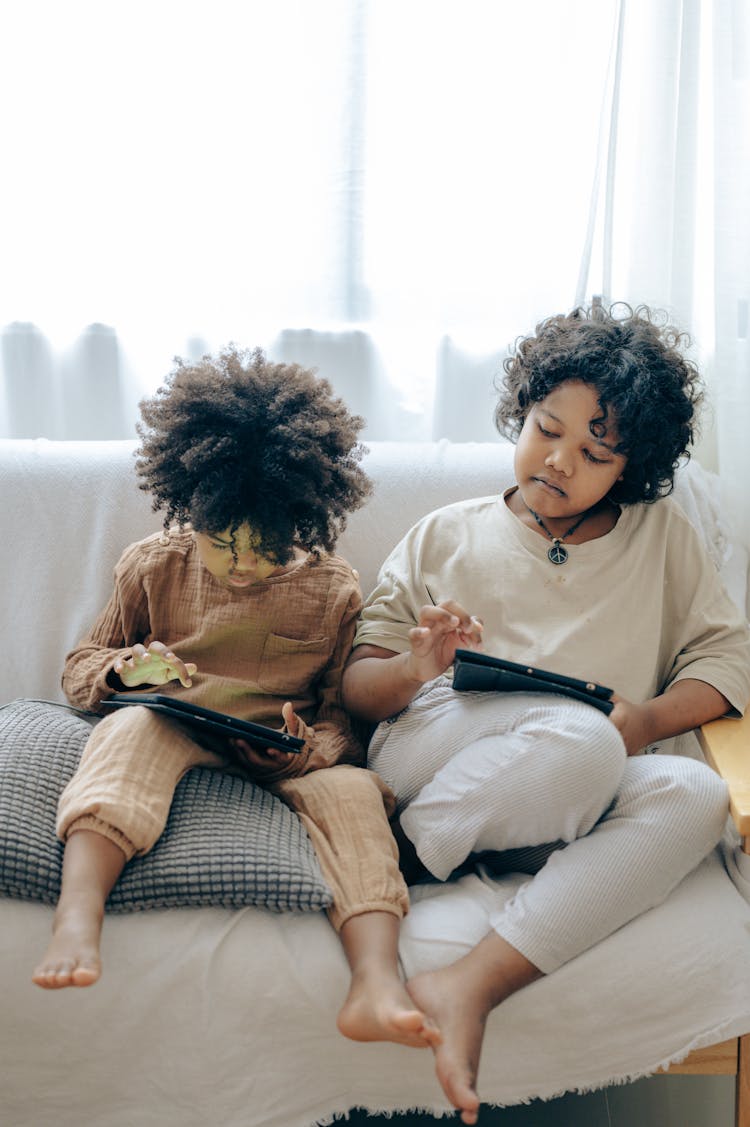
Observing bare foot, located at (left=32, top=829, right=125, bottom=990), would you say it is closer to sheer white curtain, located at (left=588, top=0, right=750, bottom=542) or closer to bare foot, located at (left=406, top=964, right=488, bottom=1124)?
bare foot, located at (left=406, top=964, right=488, bottom=1124)

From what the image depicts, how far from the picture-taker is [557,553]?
58.4 inches

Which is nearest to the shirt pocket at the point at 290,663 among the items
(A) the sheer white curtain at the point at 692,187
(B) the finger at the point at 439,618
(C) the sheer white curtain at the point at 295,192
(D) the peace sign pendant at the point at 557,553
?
(B) the finger at the point at 439,618

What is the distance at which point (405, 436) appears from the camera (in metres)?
2.01

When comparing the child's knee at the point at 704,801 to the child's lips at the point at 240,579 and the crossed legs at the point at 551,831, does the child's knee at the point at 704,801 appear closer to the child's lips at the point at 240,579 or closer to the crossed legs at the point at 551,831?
the crossed legs at the point at 551,831

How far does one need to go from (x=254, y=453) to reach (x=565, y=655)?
0.52 m

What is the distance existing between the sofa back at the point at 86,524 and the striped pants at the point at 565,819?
472mm

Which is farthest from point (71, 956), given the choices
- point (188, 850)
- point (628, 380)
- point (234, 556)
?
point (628, 380)

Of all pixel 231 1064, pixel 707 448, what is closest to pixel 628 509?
pixel 707 448

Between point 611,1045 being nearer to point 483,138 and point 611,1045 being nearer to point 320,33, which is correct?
point 483,138

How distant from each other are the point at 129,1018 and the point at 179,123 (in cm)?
148

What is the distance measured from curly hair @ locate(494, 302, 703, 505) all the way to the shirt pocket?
0.49 meters

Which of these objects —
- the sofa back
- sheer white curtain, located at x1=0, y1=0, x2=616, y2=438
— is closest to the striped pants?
the sofa back

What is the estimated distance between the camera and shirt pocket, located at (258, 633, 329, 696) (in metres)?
1.43

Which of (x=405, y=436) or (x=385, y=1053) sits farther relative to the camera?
(x=405, y=436)
